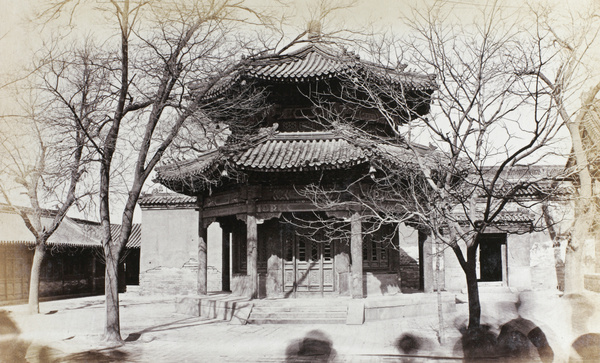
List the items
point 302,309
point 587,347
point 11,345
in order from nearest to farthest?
point 587,347, point 11,345, point 302,309

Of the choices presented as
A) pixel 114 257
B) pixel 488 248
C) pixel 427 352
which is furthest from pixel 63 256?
pixel 488 248

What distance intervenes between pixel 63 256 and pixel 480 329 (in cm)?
2135

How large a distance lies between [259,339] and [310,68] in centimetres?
713

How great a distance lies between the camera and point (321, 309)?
1223cm

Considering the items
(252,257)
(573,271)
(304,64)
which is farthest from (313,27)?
(573,271)

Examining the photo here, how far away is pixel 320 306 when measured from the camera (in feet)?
40.3

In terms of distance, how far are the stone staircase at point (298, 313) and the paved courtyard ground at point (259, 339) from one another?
297 mm

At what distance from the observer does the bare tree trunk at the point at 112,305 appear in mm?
10148

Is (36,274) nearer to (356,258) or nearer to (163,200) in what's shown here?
(163,200)

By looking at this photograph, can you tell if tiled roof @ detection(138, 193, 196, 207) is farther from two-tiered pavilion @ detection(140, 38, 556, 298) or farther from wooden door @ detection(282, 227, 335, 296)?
wooden door @ detection(282, 227, 335, 296)

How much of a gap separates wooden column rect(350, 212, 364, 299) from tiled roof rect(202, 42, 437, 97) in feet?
Result: 11.7

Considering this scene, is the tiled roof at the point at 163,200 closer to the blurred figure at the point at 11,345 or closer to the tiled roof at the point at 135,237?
the tiled roof at the point at 135,237

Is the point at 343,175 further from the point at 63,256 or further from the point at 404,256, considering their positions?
the point at 63,256

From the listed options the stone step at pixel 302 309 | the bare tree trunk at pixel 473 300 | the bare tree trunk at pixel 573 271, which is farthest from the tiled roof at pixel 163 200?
the bare tree trunk at pixel 473 300
